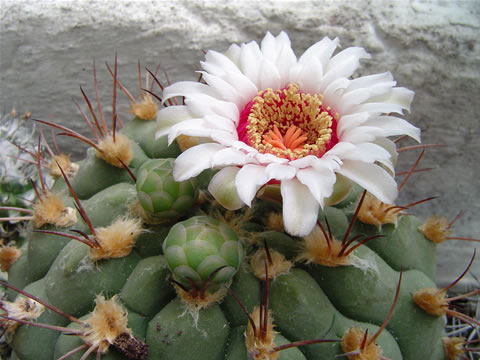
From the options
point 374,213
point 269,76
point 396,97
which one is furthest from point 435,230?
point 269,76

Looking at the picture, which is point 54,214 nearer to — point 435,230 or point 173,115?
point 173,115

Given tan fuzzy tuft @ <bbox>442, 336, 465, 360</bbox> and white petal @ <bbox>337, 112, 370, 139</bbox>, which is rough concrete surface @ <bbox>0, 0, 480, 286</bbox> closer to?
tan fuzzy tuft @ <bbox>442, 336, 465, 360</bbox>

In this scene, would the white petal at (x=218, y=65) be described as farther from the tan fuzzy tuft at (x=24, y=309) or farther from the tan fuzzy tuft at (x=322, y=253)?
the tan fuzzy tuft at (x=24, y=309)

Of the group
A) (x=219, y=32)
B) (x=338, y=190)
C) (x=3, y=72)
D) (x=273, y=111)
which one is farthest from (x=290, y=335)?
(x=3, y=72)

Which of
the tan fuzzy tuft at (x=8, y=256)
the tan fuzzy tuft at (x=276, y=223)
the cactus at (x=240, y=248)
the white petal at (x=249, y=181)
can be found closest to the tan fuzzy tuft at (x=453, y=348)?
the cactus at (x=240, y=248)

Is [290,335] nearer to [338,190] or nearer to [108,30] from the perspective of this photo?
[338,190]

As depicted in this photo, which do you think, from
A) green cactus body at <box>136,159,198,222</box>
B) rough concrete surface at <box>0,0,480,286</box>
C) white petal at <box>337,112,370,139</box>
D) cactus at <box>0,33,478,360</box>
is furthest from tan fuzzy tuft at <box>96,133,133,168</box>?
rough concrete surface at <box>0,0,480,286</box>

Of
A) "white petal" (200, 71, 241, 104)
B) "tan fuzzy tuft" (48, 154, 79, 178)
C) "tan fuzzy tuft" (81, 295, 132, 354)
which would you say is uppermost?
"white petal" (200, 71, 241, 104)
